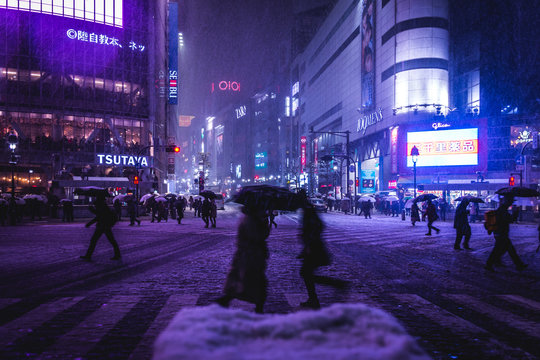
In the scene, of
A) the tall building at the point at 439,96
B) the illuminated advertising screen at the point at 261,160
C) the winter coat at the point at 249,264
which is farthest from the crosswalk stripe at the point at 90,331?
the illuminated advertising screen at the point at 261,160

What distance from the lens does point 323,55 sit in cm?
9169

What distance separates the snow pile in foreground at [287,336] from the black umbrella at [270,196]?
387cm

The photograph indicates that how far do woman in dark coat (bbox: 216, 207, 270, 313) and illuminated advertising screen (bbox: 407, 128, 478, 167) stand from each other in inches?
1958

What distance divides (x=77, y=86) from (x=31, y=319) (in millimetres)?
51404

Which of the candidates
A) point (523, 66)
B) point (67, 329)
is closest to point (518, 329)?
point (67, 329)

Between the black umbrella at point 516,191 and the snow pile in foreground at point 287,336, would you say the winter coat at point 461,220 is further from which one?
the snow pile in foreground at point 287,336

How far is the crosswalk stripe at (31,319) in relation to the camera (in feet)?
16.1

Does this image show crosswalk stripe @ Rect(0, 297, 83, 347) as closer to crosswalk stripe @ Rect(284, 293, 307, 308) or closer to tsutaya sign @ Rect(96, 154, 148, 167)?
crosswalk stripe @ Rect(284, 293, 307, 308)

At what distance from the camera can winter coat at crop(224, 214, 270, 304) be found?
4789mm

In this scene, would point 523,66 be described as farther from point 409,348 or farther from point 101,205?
point 409,348

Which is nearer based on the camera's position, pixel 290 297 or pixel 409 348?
pixel 409 348

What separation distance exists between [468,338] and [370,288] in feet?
9.62

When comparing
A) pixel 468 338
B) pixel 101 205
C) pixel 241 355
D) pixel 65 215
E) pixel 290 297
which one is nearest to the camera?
pixel 241 355

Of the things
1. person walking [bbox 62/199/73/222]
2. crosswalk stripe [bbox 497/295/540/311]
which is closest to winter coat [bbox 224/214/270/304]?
crosswalk stripe [bbox 497/295/540/311]
